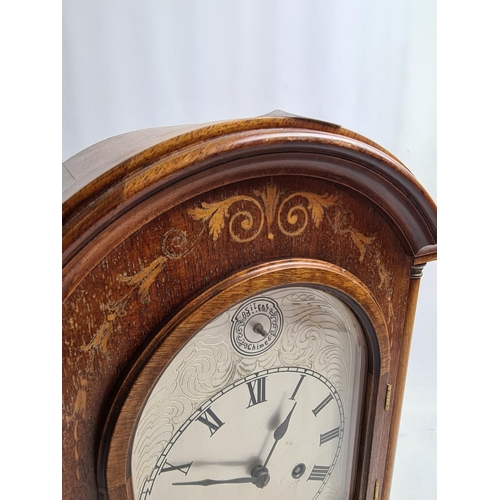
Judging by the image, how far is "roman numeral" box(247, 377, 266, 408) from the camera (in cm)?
68

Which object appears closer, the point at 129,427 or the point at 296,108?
the point at 129,427

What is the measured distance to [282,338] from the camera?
2.24 feet

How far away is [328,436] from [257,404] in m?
0.16

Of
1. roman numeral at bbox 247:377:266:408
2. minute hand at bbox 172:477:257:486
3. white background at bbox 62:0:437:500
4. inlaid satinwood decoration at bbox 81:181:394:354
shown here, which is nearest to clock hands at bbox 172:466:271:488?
minute hand at bbox 172:477:257:486

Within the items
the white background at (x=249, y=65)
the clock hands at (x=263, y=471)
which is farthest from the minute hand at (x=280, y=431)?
the white background at (x=249, y=65)

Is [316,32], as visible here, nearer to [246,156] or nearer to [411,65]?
[411,65]

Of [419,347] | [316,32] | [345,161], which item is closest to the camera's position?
[345,161]

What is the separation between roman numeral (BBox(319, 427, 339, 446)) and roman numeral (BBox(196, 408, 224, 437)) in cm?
19

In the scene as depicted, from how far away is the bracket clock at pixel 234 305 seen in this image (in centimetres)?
51

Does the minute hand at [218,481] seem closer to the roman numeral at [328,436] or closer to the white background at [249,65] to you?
the roman numeral at [328,436]

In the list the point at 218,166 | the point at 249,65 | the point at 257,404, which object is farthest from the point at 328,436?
the point at 249,65

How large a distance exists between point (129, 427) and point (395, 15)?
105cm

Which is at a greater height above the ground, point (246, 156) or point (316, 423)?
point (246, 156)

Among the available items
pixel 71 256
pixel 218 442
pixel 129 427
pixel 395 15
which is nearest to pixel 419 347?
pixel 395 15
